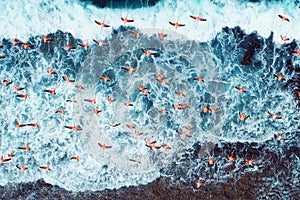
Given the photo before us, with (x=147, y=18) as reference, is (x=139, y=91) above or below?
below

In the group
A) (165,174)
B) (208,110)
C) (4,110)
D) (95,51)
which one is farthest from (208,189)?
(4,110)

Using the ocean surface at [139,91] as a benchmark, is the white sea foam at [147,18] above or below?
above

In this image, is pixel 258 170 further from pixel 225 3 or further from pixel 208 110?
pixel 225 3

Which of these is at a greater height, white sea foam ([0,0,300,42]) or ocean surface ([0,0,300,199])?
white sea foam ([0,0,300,42])
